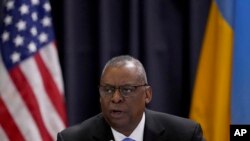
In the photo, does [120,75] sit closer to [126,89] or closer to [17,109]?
[126,89]

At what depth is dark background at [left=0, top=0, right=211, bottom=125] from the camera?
360 centimetres

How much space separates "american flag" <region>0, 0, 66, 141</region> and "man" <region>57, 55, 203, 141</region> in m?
0.77

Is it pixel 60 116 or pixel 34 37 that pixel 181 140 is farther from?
pixel 34 37

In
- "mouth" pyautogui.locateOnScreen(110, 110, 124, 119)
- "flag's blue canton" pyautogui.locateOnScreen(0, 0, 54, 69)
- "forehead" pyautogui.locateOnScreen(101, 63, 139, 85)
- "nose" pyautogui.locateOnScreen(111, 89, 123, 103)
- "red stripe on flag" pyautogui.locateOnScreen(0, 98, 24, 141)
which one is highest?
"flag's blue canton" pyautogui.locateOnScreen(0, 0, 54, 69)

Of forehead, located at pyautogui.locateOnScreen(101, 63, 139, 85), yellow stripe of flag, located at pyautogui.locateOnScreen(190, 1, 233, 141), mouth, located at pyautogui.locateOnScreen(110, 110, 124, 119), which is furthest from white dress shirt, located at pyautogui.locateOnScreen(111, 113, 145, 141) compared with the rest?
yellow stripe of flag, located at pyautogui.locateOnScreen(190, 1, 233, 141)

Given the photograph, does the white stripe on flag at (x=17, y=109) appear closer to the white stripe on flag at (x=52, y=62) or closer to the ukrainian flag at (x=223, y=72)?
the white stripe on flag at (x=52, y=62)

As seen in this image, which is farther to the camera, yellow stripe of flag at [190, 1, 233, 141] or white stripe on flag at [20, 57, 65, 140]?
yellow stripe of flag at [190, 1, 233, 141]

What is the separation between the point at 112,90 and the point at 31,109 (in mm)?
1017

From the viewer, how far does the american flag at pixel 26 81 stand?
3186 mm

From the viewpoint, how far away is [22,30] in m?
3.20

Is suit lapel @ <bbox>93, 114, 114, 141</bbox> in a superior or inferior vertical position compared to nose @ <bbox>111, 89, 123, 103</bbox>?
inferior

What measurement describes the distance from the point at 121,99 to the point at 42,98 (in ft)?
3.37

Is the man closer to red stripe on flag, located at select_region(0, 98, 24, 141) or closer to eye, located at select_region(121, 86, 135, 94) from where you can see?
eye, located at select_region(121, 86, 135, 94)

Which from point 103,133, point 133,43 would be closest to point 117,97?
point 103,133
